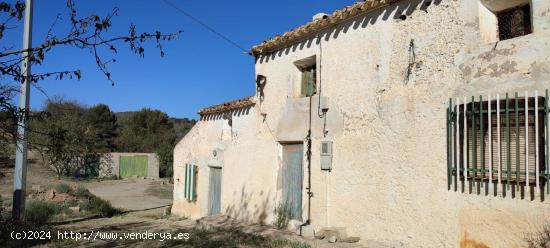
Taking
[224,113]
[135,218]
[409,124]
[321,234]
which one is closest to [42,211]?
[135,218]

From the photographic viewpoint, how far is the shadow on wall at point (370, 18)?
6887 mm

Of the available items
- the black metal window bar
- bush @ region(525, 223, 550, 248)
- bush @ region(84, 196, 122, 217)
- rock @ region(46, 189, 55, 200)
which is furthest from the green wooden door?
bush @ region(525, 223, 550, 248)

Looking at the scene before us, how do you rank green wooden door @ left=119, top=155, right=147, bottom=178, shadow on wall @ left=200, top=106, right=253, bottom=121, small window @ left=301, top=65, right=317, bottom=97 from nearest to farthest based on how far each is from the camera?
1. small window @ left=301, top=65, right=317, bottom=97
2. shadow on wall @ left=200, top=106, right=253, bottom=121
3. green wooden door @ left=119, top=155, right=147, bottom=178

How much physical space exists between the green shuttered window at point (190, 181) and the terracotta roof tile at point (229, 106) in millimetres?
1823

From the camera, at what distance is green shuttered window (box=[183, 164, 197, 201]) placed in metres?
14.0

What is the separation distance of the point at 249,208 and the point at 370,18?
18.0 ft

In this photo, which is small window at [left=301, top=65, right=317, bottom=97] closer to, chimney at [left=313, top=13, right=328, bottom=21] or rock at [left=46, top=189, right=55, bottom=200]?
chimney at [left=313, top=13, right=328, bottom=21]

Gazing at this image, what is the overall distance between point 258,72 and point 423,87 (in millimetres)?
4997

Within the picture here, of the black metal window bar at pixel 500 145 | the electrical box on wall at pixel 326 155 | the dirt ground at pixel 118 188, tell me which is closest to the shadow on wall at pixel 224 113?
the electrical box on wall at pixel 326 155

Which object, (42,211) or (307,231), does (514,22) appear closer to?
(307,231)

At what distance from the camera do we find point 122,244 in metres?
8.50

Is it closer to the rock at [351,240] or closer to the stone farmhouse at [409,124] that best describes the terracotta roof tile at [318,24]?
the stone farmhouse at [409,124]

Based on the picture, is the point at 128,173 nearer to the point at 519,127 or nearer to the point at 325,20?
the point at 325,20

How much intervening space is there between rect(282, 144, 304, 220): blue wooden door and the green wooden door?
2803 cm
